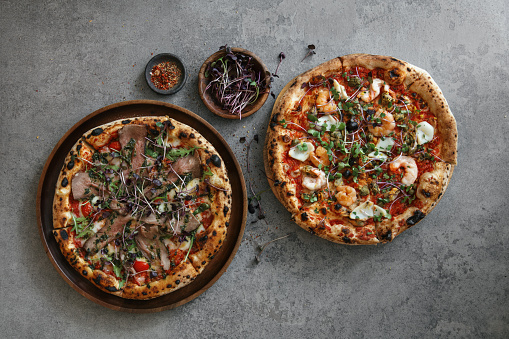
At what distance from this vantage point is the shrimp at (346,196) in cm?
396

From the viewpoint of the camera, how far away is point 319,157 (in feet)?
13.3

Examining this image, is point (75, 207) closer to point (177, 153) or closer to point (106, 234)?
point (106, 234)

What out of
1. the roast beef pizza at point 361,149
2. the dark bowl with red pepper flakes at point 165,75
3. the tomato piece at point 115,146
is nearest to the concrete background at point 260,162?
the dark bowl with red pepper flakes at point 165,75

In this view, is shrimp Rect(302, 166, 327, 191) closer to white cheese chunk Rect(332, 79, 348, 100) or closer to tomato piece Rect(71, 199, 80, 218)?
white cheese chunk Rect(332, 79, 348, 100)

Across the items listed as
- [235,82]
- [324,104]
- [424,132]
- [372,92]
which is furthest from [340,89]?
[235,82]

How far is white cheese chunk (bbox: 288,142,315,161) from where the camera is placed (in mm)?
3974

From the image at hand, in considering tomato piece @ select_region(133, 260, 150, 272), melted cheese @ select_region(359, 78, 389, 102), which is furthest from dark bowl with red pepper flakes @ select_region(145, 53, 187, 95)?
melted cheese @ select_region(359, 78, 389, 102)

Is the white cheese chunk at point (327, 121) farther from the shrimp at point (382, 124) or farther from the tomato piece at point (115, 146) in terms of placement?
the tomato piece at point (115, 146)

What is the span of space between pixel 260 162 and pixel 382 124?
1.48 metres

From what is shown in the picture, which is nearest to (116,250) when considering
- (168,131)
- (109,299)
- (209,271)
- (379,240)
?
(109,299)

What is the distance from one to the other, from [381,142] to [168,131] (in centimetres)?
239

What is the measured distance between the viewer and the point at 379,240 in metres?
4.04

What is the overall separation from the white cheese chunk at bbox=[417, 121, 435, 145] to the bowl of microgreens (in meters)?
1.77

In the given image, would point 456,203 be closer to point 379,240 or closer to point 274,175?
point 379,240
